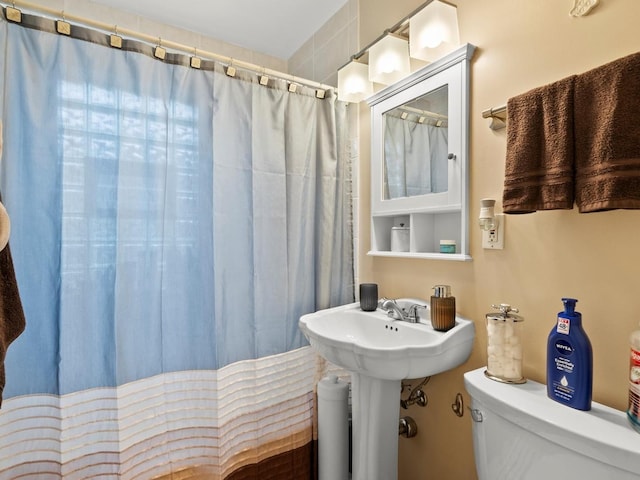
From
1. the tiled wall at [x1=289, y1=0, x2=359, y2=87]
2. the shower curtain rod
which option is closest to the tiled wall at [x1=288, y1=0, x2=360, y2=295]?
the tiled wall at [x1=289, y1=0, x2=359, y2=87]

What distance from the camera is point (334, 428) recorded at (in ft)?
4.82

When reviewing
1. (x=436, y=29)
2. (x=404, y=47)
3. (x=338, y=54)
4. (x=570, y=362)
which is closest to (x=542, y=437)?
(x=570, y=362)

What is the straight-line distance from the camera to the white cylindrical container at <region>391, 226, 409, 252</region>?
1.46 m

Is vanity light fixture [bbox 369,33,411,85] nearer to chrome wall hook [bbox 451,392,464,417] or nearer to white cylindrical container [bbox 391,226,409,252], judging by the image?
white cylindrical container [bbox 391,226,409,252]

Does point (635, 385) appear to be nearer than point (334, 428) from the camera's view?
Yes

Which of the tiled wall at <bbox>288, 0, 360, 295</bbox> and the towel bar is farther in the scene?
the tiled wall at <bbox>288, 0, 360, 295</bbox>

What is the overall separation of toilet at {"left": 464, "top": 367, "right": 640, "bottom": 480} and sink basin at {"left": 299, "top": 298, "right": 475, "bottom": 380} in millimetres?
132

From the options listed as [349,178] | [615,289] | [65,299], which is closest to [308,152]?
[349,178]

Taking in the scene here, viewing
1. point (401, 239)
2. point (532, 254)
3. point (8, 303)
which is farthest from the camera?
point (401, 239)

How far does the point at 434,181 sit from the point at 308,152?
65 cm

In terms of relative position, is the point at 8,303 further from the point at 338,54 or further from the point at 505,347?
the point at 338,54

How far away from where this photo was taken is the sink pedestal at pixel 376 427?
1221 mm

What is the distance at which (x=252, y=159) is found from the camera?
151cm

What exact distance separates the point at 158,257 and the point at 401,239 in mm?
996
